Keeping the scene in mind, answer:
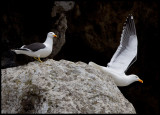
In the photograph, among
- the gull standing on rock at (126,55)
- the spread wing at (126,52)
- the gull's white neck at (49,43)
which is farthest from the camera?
the spread wing at (126,52)

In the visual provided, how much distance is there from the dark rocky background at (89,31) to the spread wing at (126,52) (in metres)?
0.97

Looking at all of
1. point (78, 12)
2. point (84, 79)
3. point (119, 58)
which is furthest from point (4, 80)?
point (78, 12)

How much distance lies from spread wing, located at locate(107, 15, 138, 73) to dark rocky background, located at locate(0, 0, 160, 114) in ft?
3.17

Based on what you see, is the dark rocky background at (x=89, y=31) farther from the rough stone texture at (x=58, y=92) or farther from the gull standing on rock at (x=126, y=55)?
the rough stone texture at (x=58, y=92)

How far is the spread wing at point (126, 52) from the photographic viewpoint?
482 centimetres

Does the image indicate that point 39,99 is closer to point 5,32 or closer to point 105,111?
point 105,111

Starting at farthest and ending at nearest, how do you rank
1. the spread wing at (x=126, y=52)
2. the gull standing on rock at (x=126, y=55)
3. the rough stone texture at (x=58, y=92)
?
1. the spread wing at (x=126, y=52)
2. the gull standing on rock at (x=126, y=55)
3. the rough stone texture at (x=58, y=92)

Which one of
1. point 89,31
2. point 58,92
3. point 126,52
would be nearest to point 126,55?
point 126,52

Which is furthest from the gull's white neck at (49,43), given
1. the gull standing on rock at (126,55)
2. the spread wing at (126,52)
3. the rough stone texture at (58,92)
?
the spread wing at (126,52)

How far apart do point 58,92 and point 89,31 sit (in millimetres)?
3802

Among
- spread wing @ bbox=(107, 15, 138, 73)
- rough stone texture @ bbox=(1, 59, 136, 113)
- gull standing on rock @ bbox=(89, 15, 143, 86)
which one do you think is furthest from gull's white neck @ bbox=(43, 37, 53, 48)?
spread wing @ bbox=(107, 15, 138, 73)

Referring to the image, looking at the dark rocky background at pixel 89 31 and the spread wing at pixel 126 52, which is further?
the dark rocky background at pixel 89 31

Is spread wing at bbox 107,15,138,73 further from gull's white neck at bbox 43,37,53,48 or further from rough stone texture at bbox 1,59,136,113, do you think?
rough stone texture at bbox 1,59,136,113

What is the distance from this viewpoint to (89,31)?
6.27 meters
